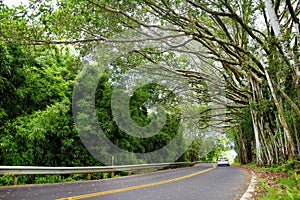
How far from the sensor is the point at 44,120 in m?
10.1

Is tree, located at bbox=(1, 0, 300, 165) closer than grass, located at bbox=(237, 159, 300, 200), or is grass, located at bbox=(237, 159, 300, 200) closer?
grass, located at bbox=(237, 159, 300, 200)

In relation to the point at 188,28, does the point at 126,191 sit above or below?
below

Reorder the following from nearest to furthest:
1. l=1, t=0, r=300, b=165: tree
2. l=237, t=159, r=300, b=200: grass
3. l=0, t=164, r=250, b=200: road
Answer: l=237, t=159, r=300, b=200: grass → l=0, t=164, r=250, b=200: road → l=1, t=0, r=300, b=165: tree

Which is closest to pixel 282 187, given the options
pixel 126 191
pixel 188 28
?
A: pixel 126 191

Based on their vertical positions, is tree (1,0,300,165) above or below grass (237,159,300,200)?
above

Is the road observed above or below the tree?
below

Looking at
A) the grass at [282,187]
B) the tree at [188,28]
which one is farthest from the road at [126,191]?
the tree at [188,28]

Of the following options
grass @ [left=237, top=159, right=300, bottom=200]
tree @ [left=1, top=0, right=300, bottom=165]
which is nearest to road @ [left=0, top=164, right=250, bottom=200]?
grass @ [left=237, top=159, right=300, bottom=200]

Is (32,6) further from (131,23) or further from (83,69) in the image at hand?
(83,69)

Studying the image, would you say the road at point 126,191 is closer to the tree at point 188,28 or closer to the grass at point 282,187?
the grass at point 282,187

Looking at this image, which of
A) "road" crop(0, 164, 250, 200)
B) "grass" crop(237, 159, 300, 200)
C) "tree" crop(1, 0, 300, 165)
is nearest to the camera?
"grass" crop(237, 159, 300, 200)

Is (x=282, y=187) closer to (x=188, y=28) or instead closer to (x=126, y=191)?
(x=126, y=191)

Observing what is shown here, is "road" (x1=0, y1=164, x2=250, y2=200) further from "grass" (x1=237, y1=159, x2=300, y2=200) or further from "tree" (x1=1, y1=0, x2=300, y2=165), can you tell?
"tree" (x1=1, y1=0, x2=300, y2=165)

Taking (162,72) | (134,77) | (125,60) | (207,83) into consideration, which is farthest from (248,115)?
(125,60)
